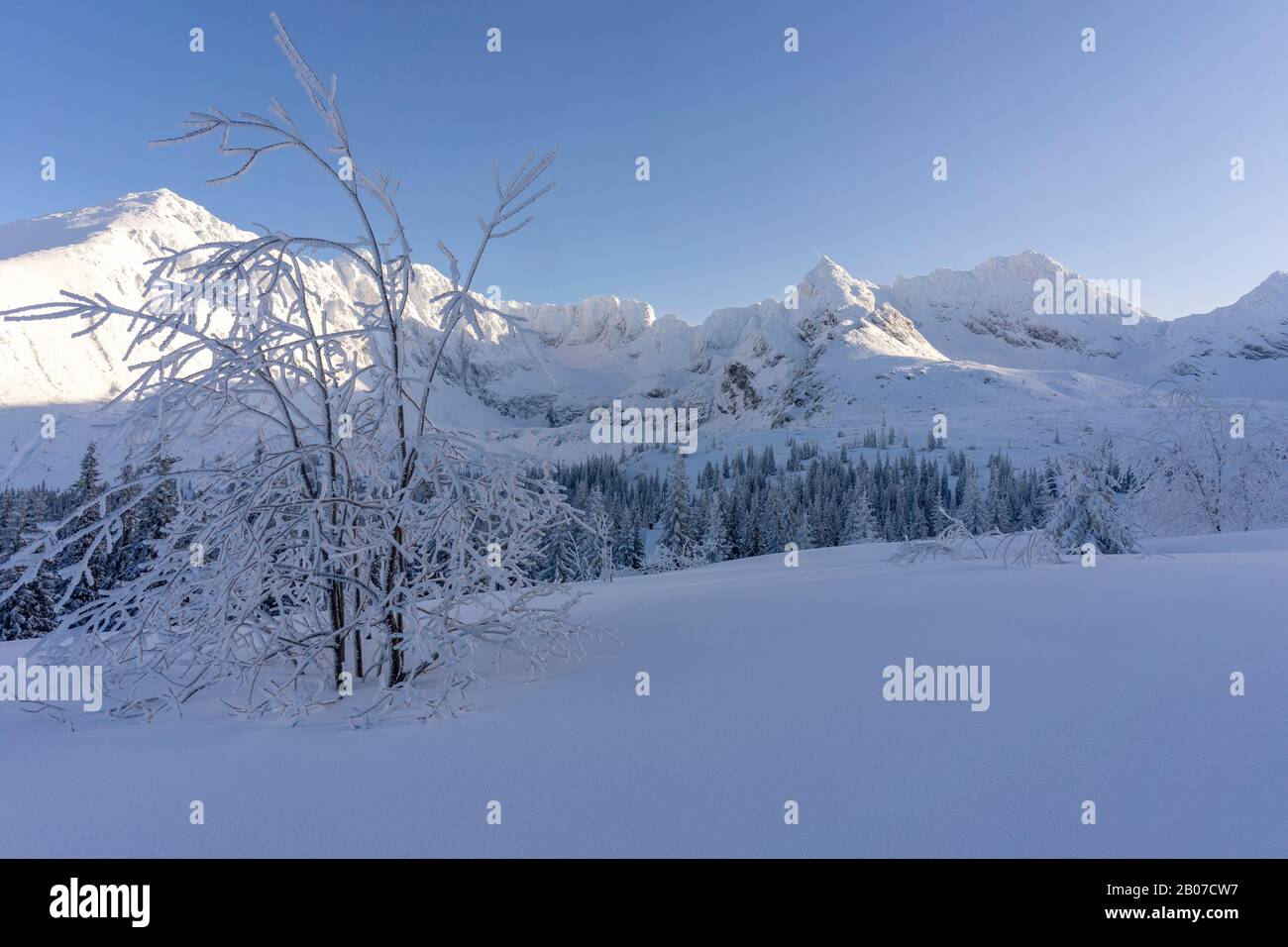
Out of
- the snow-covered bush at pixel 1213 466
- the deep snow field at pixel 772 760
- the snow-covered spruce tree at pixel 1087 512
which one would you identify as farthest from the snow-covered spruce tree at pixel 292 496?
the snow-covered bush at pixel 1213 466

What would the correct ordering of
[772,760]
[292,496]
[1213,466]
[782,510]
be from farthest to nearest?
[782,510], [1213,466], [292,496], [772,760]

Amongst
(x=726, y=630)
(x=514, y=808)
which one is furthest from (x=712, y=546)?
(x=514, y=808)

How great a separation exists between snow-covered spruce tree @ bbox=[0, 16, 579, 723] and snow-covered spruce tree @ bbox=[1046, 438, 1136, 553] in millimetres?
10655

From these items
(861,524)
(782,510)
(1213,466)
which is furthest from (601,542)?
(782,510)

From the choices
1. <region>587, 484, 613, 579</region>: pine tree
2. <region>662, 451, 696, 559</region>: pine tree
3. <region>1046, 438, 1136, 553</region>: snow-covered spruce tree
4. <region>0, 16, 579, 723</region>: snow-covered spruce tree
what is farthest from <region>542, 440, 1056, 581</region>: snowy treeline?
<region>0, 16, 579, 723</region>: snow-covered spruce tree

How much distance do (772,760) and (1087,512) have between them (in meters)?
11.7

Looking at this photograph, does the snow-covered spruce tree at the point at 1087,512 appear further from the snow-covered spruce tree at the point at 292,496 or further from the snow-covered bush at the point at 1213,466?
the snow-covered spruce tree at the point at 292,496

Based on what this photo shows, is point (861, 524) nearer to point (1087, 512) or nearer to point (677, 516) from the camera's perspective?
point (677, 516)

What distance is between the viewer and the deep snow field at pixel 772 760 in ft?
7.63

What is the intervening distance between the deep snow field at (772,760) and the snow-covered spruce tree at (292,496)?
541 mm

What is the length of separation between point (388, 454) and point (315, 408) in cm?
90

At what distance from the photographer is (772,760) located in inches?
116

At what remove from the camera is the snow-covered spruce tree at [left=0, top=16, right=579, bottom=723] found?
4391 millimetres

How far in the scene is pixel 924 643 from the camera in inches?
174
